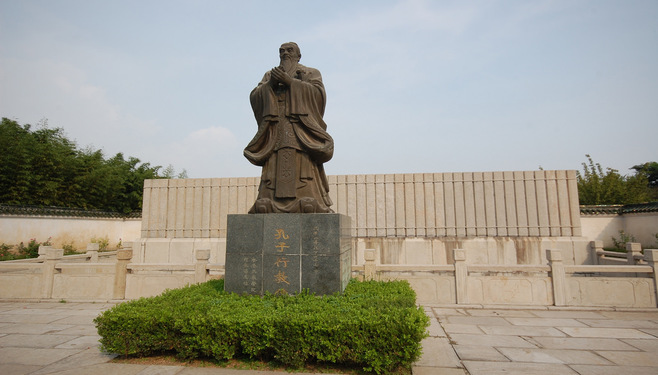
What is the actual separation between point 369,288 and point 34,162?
48.9ft

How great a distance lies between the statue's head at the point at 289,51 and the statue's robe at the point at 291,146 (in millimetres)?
212

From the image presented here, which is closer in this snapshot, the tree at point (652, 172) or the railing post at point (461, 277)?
the railing post at point (461, 277)

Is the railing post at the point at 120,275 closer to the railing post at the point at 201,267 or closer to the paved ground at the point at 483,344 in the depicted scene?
the paved ground at the point at 483,344

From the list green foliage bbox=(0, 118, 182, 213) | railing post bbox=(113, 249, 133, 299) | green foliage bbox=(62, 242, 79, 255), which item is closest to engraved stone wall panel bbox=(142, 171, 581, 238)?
green foliage bbox=(62, 242, 79, 255)

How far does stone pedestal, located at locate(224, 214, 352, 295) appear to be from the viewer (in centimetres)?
433

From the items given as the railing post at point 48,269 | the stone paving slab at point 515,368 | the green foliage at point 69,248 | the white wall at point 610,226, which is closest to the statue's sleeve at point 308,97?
the stone paving slab at point 515,368

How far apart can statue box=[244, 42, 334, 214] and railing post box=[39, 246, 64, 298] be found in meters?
5.96

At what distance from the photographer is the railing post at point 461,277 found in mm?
7027

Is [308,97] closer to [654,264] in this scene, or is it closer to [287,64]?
[287,64]

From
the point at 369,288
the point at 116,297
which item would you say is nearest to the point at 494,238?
the point at 369,288

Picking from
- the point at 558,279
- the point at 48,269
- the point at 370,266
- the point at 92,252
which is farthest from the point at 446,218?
the point at 92,252

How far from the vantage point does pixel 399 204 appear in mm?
10883

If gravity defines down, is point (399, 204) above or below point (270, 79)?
below

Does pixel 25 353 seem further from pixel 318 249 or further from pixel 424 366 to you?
pixel 424 366
